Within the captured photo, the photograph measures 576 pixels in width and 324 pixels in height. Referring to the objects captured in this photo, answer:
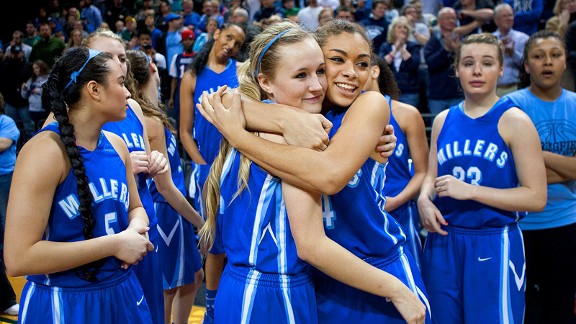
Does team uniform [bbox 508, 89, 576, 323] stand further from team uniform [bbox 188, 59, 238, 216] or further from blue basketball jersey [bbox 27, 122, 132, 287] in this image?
blue basketball jersey [bbox 27, 122, 132, 287]

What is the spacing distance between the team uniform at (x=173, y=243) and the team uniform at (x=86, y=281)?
149cm

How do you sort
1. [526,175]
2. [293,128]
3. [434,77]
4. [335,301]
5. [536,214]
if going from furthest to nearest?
[434,77], [536,214], [526,175], [335,301], [293,128]

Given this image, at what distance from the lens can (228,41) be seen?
5.25 m

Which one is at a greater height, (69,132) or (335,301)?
(69,132)

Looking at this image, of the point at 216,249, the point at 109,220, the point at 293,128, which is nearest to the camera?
the point at 293,128

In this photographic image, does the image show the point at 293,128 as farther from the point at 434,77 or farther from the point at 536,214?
the point at 434,77

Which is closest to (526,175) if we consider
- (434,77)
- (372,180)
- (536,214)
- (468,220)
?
(468,220)

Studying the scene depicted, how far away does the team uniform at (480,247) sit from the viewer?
132 inches

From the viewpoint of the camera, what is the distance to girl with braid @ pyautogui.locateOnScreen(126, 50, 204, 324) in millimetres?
3975

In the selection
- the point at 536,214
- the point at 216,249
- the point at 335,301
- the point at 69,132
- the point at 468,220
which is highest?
the point at 69,132

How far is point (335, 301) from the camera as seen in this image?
95.3 inches

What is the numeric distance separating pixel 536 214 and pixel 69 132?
2785mm

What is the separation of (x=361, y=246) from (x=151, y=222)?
1.49 m

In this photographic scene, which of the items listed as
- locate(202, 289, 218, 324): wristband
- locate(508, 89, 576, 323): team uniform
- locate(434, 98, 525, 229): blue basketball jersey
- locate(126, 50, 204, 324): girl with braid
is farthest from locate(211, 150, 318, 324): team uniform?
locate(508, 89, 576, 323): team uniform
